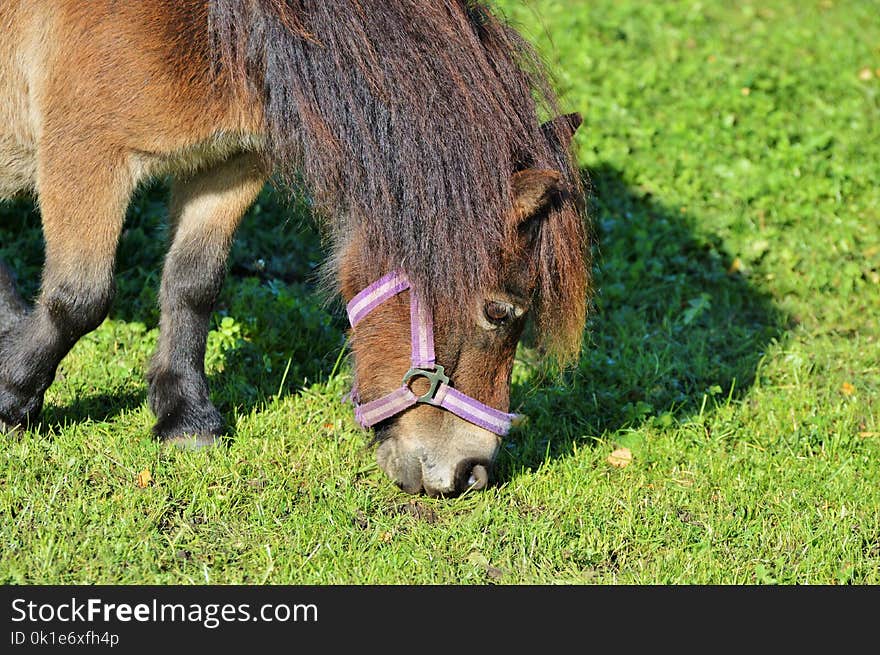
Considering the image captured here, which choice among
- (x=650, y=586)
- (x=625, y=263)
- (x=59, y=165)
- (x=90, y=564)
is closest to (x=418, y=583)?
(x=650, y=586)

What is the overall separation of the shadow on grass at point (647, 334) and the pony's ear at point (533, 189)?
75 centimetres

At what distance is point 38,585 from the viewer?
3.19 meters

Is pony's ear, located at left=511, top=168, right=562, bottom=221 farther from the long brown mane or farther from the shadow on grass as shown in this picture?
the shadow on grass

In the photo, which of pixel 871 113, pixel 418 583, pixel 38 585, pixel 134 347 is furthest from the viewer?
pixel 871 113

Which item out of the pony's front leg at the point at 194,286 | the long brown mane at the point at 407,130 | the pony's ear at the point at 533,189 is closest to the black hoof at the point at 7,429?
the pony's front leg at the point at 194,286

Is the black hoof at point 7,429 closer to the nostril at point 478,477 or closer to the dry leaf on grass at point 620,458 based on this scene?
the nostril at point 478,477

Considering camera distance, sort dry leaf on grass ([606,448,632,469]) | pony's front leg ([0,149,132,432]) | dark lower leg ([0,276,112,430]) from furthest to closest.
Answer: dry leaf on grass ([606,448,632,469]) → dark lower leg ([0,276,112,430]) → pony's front leg ([0,149,132,432])

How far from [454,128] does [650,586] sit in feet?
5.27

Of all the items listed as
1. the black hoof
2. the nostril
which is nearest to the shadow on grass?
the nostril

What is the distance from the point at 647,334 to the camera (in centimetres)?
543

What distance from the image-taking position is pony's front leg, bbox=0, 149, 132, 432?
11.6ft

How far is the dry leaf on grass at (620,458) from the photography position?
4.30 m

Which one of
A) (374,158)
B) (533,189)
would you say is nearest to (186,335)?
(374,158)

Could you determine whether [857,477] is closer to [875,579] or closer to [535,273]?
[875,579]
